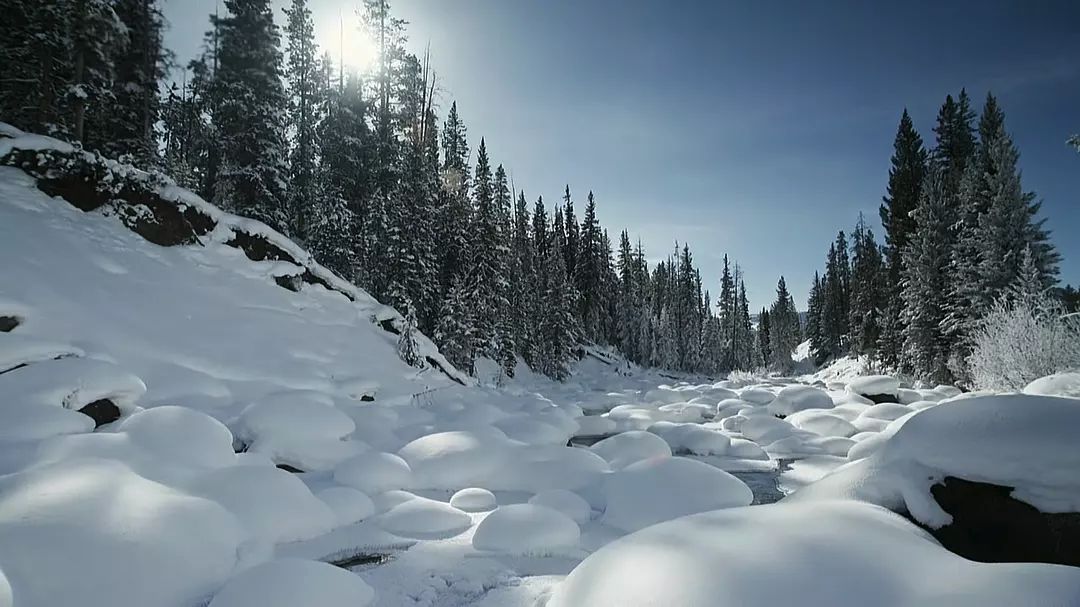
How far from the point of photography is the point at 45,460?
14.5 feet

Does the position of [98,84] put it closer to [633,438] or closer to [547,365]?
[633,438]

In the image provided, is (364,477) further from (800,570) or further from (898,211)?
(898,211)

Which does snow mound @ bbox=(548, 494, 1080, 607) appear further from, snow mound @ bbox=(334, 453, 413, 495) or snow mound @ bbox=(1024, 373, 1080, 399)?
snow mound @ bbox=(1024, 373, 1080, 399)

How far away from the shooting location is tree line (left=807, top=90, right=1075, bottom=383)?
59.9ft

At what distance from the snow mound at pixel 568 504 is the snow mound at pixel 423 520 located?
0.83m

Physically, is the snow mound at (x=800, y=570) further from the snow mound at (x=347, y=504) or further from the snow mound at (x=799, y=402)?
the snow mound at (x=799, y=402)

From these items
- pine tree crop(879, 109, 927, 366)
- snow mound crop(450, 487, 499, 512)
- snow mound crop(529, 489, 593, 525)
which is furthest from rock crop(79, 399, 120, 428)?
pine tree crop(879, 109, 927, 366)

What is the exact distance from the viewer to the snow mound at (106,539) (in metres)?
2.94

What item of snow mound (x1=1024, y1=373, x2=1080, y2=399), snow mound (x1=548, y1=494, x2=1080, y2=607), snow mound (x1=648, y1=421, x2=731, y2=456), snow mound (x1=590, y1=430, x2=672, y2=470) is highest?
snow mound (x1=1024, y1=373, x2=1080, y2=399)

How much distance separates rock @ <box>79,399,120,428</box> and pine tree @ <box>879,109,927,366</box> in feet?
99.6

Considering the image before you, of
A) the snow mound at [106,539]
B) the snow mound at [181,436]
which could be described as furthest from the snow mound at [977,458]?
the snow mound at [181,436]

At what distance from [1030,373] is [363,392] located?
630 inches

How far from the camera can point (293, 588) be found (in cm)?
318

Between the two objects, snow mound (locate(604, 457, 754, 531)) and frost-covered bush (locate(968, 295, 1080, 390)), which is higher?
frost-covered bush (locate(968, 295, 1080, 390))
